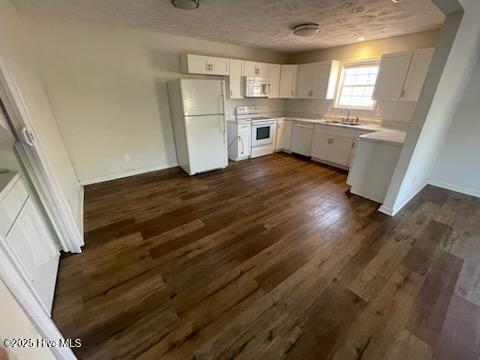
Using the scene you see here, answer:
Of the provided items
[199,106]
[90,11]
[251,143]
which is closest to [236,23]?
[199,106]

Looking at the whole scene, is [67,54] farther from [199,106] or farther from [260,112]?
[260,112]

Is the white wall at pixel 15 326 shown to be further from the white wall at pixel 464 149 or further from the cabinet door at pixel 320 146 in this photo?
the white wall at pixel 464 149

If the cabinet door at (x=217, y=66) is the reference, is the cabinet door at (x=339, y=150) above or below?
below

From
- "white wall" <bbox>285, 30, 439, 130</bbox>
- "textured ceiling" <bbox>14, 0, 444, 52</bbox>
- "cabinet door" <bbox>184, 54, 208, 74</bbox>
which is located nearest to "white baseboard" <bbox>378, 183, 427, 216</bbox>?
"white wall" <bbox>285, 30, 439, 130</bbox>

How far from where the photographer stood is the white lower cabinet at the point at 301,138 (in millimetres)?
4466

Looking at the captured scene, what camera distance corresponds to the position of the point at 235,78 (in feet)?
13.7

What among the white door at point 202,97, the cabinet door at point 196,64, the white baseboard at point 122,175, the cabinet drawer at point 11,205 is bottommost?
the white baseboard at point 122,175

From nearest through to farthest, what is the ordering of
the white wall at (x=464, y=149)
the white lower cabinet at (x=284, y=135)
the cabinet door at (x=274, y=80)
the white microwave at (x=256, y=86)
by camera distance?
the white wall at (x=464, y=149)
the white microwave at (x=256, y=86)
the cabinet door at (x=274, y=80)
the white lower cabinet at (x=284, y=135)

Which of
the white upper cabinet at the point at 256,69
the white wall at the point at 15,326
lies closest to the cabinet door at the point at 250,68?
the white upper cabinet at the point at 256,69

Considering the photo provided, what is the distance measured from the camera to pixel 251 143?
457 centimetres

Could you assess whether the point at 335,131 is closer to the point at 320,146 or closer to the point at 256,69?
the point at 320,146

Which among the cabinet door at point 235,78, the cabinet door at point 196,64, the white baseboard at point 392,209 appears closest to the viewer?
the white baseboard at point 392,209

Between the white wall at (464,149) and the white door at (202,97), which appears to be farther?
the white door at (202,97)

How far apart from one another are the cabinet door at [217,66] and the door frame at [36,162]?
2930 millimetres
